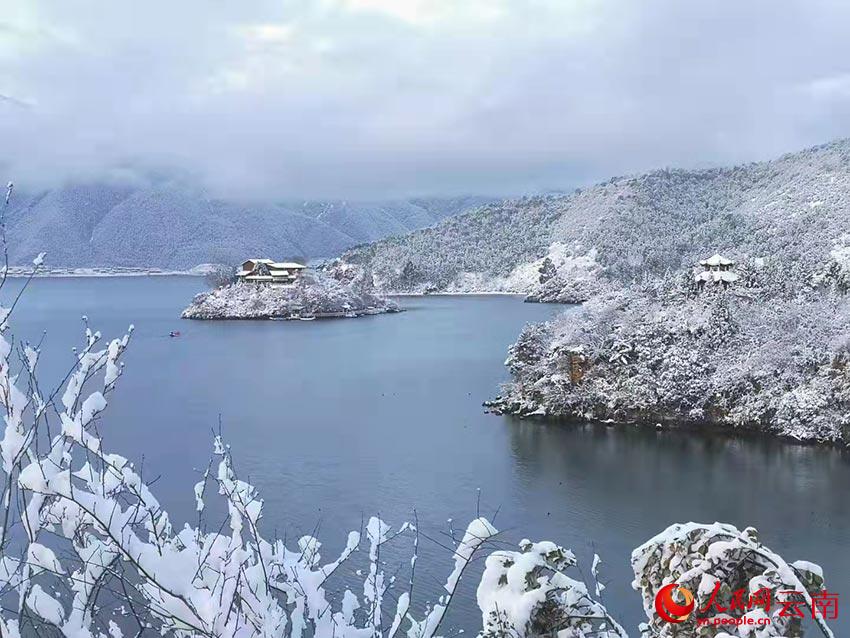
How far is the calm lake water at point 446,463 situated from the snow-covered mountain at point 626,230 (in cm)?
3429

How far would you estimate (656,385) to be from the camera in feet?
63.7

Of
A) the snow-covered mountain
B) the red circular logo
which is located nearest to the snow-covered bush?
the red circular logo

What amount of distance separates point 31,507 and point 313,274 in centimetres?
5619

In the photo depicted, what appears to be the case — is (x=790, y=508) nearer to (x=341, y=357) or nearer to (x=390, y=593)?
(x=390, y=593)

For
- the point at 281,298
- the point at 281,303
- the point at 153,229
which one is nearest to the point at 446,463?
the point at 281,303

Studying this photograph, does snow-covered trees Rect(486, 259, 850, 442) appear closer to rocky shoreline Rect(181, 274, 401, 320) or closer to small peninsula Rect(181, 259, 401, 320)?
rocky shoreline Rect(181, 274, 401, 320)

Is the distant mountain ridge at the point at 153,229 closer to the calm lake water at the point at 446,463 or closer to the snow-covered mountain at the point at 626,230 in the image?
the snow-covered mountain at the point at 626,230

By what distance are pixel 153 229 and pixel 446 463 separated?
14966 cm

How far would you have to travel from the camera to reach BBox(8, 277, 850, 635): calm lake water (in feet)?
39.5

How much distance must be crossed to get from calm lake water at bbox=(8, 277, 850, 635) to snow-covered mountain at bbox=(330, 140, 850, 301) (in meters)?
34.3

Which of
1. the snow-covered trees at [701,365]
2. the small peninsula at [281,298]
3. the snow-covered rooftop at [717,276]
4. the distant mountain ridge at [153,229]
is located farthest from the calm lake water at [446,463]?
the distant mountain ridge at [153,229]

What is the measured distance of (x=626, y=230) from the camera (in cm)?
7469

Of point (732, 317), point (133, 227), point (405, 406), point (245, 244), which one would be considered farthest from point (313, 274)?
point (133, 227)

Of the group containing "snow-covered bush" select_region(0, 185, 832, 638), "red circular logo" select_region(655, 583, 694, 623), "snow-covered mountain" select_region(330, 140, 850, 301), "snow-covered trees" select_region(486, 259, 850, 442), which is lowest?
"snow-covered trees" select_region(486, 259, 850, 442)
